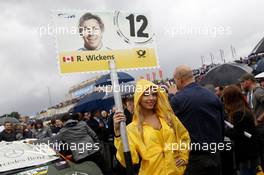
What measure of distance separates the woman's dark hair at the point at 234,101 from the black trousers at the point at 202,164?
4.20ft

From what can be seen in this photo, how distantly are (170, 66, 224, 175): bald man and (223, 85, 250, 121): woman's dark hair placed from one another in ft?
3.30

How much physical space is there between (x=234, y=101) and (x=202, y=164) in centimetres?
149

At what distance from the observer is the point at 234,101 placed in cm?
522

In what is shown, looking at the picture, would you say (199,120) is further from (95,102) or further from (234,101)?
(95,102)

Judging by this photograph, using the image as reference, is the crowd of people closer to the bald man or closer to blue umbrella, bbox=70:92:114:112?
the bald man

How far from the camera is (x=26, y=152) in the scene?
205 inches

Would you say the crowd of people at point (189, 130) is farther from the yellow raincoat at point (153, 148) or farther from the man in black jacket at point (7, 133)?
the man in black jacket at point (7, 133)

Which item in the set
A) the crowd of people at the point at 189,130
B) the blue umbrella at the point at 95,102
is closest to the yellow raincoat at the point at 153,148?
the crowd of people at the point at 189,130

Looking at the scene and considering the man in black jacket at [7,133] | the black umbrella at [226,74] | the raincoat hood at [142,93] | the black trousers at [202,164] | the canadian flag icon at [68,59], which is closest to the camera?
the canadian flag icon at [68,59]

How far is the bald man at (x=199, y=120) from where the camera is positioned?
4055 mm

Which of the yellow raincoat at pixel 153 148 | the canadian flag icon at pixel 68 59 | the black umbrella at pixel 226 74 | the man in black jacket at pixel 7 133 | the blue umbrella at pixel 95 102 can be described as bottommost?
the man in black jacket at pixel 7 133

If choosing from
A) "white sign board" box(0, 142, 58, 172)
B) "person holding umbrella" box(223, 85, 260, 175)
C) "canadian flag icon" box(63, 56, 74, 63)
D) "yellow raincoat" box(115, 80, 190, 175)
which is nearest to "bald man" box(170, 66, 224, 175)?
"yellow raincoat" box(115, 80, 190, 175)

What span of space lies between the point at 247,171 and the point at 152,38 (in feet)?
8.63

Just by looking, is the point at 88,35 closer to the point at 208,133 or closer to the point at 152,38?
the point at 152,38
